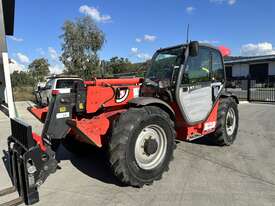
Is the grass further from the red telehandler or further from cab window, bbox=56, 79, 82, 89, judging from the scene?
the red telehandler

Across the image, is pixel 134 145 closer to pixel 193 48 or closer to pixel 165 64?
pixel 193 48

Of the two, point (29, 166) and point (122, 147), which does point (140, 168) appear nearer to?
point (122, 147)

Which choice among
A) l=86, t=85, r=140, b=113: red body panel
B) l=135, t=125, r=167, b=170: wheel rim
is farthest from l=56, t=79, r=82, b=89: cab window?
l=135, t=125, r=167, b=170: wheel rim

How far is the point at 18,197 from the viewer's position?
364 cm

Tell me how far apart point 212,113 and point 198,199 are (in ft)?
8.03

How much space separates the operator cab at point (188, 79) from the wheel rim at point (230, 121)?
0.68 m

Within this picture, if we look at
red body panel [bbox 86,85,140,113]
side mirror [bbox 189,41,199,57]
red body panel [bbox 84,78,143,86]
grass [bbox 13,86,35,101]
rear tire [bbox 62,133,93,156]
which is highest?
side mirror [bbox 189,41,199,57]

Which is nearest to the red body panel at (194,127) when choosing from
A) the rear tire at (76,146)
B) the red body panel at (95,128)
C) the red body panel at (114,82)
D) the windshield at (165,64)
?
the windshield at (165,64)

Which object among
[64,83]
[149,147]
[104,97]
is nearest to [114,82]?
[104,97]

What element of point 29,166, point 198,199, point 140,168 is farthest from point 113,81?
point 198,199

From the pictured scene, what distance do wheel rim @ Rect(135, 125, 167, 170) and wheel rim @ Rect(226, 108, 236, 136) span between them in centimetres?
243

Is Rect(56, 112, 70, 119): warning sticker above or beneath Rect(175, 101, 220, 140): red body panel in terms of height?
above

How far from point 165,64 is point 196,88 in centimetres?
76

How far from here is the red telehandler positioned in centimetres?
359
